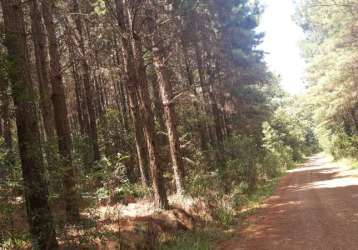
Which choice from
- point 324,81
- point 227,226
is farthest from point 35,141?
point 324,81

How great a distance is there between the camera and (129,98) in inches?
761

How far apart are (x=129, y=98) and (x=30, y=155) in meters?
12.3

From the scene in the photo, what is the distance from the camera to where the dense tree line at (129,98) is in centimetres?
738

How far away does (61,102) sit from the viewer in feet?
34.6

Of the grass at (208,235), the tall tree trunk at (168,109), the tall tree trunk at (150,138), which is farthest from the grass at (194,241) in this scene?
the tall tree trunk at (168,109)

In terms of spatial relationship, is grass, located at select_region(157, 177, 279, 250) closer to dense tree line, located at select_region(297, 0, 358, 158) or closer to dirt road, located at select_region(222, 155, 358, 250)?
dirt road, located at select_region(222, 155, 358, 250)

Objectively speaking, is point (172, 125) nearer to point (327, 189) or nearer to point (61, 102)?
point (61, 102)

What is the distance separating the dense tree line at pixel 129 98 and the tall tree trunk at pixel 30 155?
0.02 metres

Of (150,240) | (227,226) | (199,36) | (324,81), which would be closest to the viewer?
(150,240)

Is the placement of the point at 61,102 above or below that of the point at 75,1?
below

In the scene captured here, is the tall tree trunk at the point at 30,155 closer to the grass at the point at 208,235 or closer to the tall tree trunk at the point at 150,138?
the grass at the point at 208,235

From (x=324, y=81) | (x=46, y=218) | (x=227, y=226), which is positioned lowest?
(x=227, y=226)

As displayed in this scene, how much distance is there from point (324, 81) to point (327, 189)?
10614mm

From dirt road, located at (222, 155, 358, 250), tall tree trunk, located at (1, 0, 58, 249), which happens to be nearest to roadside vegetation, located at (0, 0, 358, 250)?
tall tree trunk, located at (1, 0, 58, 249)
